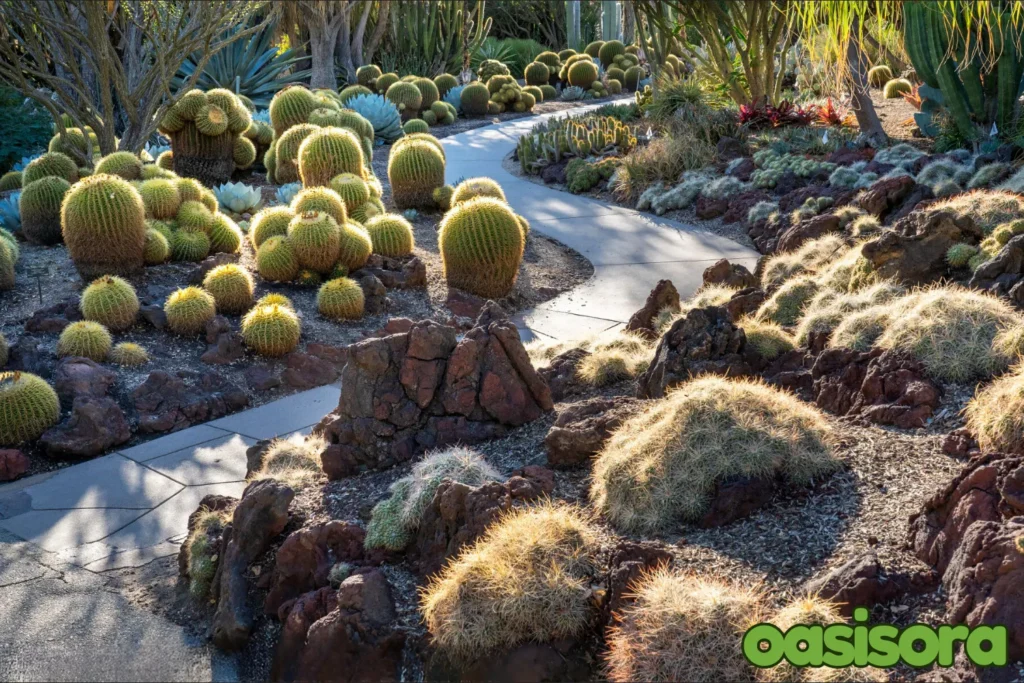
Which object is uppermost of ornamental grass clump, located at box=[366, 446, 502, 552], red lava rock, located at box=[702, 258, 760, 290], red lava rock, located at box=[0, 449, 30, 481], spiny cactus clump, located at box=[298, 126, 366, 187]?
spiny cactus clump, located at box=[298, 126, 366, 187]

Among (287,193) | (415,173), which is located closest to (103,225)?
(287,193)

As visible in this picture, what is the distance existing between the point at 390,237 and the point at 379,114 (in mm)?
9331

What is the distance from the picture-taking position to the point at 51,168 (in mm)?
11258

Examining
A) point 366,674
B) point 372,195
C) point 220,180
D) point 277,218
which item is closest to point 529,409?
point 366,674

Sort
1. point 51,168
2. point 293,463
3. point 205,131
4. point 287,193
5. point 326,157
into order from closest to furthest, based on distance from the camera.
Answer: point 293,463
point 51,168
point 326,157
point 287,193
point 205,131

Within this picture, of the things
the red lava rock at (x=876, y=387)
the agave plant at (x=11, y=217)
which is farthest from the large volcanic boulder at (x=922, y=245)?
the agave plant at (x=11, y=217)

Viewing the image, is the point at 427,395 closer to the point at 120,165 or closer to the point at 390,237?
the point at 390,237

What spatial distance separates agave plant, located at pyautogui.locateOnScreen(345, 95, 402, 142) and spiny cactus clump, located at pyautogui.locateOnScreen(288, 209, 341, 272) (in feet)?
31.7

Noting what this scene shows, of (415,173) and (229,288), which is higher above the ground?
(415,173)

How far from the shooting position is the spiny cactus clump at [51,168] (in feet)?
36.9

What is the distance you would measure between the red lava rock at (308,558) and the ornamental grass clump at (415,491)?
0.12 meters

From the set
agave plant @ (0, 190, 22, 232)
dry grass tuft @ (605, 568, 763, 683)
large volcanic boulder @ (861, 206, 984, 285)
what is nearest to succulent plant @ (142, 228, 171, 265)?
agave plant @ (0, 190, 22, 232)

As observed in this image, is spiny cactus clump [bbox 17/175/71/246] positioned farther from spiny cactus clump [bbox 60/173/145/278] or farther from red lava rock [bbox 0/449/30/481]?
red lava rock [bbox 0/449/30/481]

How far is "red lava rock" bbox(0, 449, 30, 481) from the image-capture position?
6512 millimetres
